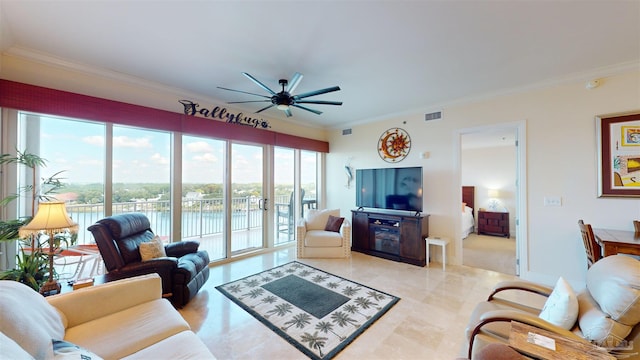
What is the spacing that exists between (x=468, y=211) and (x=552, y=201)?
3039 millimetres

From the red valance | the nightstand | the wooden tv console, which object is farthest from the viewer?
the nightstand

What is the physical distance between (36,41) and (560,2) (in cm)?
471

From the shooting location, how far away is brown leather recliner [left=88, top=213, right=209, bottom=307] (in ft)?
7.64

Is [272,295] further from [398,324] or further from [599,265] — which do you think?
[599,265]

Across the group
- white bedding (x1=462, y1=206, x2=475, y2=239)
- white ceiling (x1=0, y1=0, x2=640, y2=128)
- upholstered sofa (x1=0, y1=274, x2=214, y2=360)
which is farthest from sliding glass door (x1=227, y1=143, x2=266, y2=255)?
white bedding (x1=462, y1=206, x2=475, y2=239)

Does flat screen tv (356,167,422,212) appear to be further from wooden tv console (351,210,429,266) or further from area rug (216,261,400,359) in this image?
area rug (216,261,400,359)

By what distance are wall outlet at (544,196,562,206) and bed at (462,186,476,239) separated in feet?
8.30

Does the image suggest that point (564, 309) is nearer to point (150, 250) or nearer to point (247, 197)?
point (150, 250)

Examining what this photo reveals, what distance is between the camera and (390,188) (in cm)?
441

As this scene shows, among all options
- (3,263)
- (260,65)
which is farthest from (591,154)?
(3,263)

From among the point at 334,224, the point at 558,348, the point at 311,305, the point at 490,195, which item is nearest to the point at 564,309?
the point at 558,348

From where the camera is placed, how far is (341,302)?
2.70 meters

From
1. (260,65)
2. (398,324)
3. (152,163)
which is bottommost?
(398,324)

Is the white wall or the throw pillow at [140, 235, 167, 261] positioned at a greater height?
the white wall
